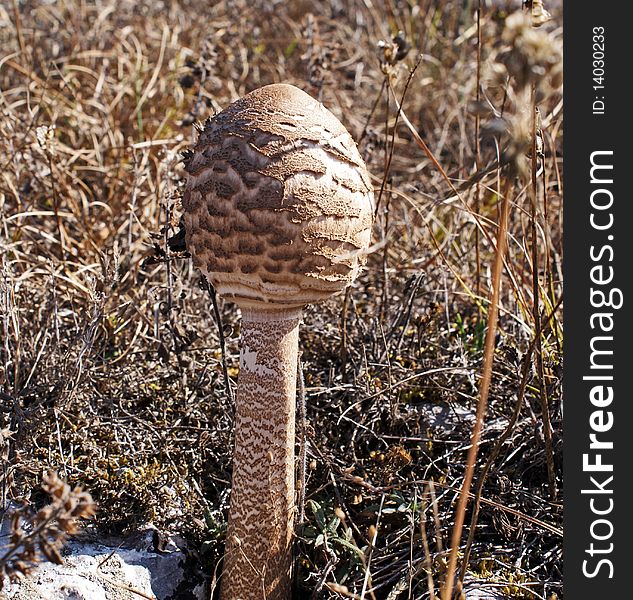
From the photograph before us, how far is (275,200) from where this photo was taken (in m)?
1.82

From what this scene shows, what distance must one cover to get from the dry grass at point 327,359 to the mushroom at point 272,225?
0.22 metres

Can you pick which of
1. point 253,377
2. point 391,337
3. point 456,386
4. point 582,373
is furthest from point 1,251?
point 582,373

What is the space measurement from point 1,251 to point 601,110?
6.85ft

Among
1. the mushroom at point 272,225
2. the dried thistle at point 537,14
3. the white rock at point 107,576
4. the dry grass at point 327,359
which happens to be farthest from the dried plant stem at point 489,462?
the white rock at point 107,576

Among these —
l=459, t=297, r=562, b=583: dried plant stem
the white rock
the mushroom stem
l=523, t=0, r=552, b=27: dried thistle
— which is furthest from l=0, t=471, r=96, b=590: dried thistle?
l=523, t=0, r=552, b=27: dried thistle

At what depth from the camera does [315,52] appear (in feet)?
11.0

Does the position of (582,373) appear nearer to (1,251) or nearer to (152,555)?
(152,555)

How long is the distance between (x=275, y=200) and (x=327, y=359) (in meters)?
1.38

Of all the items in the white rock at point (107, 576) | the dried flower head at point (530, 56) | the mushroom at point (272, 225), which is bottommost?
the white rock at point (107, 576)

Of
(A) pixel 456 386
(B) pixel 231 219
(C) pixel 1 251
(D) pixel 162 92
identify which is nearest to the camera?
(B) pixel 231 219

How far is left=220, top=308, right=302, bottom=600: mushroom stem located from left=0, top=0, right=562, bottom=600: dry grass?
0.13 metres

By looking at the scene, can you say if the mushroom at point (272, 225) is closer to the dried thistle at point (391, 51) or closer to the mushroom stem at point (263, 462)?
the mushroom stem at point (263, 462)

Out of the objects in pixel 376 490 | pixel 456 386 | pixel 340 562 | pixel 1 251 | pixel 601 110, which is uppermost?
pixel 601 110

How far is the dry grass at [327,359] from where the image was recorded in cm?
235
